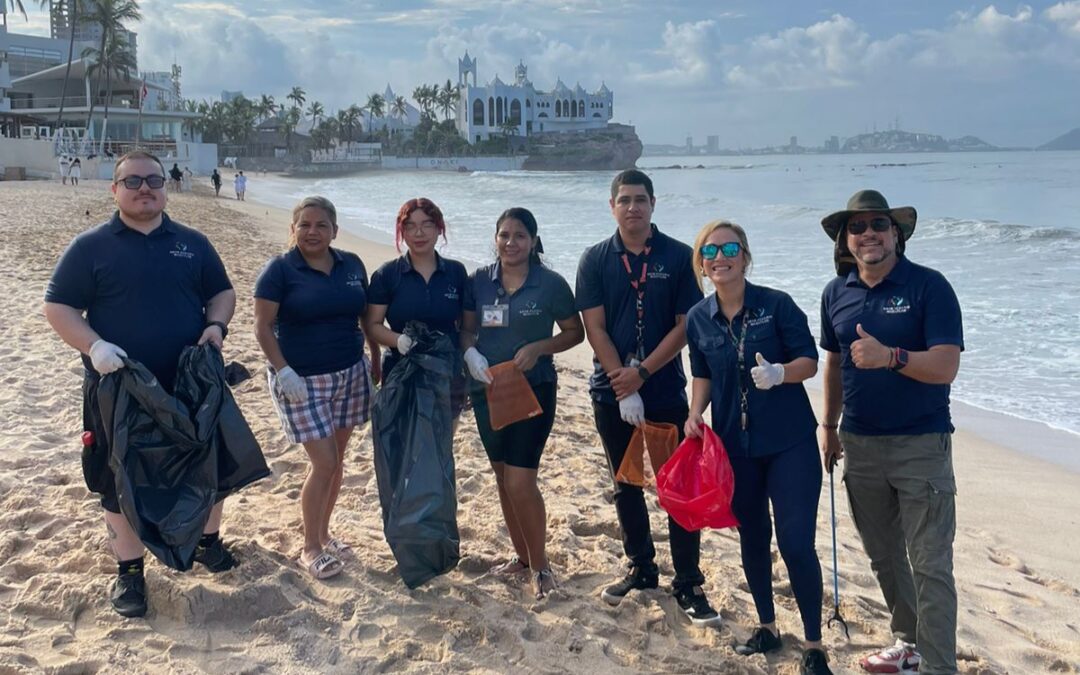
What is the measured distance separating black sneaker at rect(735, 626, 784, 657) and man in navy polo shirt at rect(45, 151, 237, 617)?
7.90 ft

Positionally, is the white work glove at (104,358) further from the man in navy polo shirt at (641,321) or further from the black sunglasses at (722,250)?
the black sunglasses at (722,250)

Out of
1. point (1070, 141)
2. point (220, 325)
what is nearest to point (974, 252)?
point (220, 325)

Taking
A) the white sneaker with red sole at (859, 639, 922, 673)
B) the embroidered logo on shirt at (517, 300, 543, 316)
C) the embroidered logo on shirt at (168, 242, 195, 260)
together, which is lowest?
the white sneaker with red sole at (859, 639, 922, 673)

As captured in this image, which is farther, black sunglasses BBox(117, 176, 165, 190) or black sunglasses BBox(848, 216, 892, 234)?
black sunglasses BBox(117, 176, 165, 190)

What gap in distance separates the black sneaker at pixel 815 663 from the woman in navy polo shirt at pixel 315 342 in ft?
6.63

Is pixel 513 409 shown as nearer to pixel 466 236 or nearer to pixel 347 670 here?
pixel 347 670

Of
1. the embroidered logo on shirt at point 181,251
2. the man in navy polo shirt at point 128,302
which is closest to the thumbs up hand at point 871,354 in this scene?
the man in navy polo shirt at point 128,302

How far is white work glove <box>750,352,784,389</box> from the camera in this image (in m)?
2.91

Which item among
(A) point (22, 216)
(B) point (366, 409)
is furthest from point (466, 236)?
(B) point (366, 409)

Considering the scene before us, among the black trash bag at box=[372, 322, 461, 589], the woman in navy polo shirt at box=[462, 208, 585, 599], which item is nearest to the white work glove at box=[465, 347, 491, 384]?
the woman in navy polo shirt at box=[462, 208, 585, 599]

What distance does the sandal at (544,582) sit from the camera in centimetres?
365

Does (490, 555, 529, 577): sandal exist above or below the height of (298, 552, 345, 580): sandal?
below

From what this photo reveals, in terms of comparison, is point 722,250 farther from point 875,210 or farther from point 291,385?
point 291,385

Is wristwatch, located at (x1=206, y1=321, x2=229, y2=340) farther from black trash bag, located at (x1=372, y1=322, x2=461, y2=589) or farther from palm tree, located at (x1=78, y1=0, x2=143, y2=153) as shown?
palm tree, located at (x1=78, y1=0, x2=143, y2=153)
